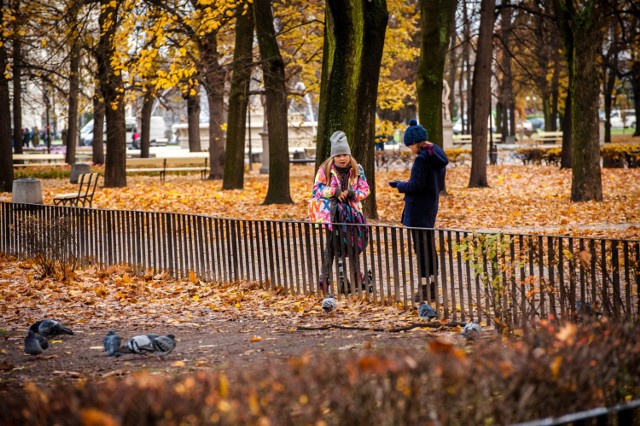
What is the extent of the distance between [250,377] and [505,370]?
3.04ft

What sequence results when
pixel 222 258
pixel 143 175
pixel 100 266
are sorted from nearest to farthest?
pixel 222 258, pixel 100 266, pixel 143 175

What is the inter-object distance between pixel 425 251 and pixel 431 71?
13469 mm

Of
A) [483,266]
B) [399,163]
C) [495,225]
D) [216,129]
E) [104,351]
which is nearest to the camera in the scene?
[104,351]

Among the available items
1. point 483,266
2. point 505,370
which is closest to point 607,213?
point 483,266

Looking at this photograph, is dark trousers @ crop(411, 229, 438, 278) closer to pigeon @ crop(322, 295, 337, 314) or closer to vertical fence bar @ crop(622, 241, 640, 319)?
pigeon @ crop(322, 295, 337, 314)

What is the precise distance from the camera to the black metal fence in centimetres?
773

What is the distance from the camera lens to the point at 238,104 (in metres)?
25.5

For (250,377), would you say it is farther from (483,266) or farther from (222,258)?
(222,258)

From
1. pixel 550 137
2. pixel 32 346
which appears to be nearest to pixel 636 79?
pixel 550 137

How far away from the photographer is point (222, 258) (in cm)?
1149

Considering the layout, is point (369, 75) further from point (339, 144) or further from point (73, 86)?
point (73, 86)

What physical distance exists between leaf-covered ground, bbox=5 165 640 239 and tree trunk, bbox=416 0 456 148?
187cm

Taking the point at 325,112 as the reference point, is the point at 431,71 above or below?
above

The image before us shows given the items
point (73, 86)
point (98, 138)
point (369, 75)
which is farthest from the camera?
point (98, 138)
